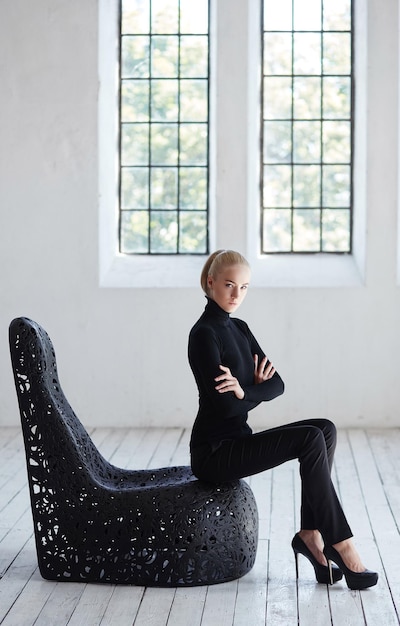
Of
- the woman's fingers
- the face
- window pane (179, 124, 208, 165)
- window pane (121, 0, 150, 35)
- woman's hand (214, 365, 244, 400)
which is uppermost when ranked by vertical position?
window pane (121, 0, 150, 35)

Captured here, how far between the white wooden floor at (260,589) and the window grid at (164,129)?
2756mm

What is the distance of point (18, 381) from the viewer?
3787 millimetres

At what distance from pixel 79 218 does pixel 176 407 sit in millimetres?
1625

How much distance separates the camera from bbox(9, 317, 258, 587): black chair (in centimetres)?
371

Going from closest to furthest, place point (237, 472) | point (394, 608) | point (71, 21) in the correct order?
1. point (394, 608)
2. point (237, 472)
3. point (71, 21)

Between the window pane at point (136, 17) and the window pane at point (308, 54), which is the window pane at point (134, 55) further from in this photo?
the window pane at point (308, 54)

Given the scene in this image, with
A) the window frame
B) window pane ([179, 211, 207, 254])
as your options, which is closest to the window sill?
the window frame

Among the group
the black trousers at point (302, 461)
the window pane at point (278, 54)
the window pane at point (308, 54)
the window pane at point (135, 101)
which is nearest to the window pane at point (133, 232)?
the window pane at point (135, 101)

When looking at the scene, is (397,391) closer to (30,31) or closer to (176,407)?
(176,407)

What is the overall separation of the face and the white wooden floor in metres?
1.08

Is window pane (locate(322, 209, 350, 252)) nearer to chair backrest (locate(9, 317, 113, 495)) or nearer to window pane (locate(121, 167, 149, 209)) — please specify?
window pane (locate(121, 167, 149, 209))

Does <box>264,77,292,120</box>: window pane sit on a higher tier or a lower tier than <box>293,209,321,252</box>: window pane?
higher

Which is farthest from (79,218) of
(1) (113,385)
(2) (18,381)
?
(2) (18,381)

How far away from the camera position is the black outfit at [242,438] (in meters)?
3.62
